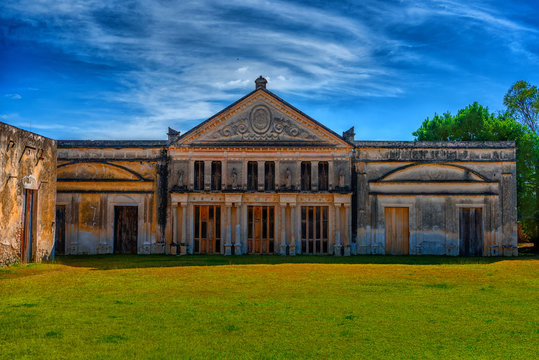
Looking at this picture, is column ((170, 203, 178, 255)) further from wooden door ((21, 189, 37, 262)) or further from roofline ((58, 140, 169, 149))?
wooden door ((21, 189, 37, 262))

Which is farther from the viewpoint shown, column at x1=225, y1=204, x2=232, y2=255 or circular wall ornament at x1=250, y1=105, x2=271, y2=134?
circular wall ornament at x1=250, y1=105, x2=271, y2=134

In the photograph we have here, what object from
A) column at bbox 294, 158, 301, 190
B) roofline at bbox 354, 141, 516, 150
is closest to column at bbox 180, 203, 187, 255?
column at bbox 294, 158, 301, 190

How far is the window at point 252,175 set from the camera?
3116 centimetres

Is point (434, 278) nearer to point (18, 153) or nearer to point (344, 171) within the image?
point (344, 171)

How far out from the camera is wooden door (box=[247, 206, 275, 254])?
30.9 meters

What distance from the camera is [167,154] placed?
3134 centimetres

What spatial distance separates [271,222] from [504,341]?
2165cm

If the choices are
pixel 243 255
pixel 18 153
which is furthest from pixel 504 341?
pixel 243 255

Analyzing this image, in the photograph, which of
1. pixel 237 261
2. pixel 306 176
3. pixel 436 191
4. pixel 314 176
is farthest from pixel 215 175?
pixel 436 191

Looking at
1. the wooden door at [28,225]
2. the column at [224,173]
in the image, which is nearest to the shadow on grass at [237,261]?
the wooden door at [28,225]

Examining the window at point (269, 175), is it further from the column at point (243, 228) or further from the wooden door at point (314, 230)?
the wooden door at point (314, 230)

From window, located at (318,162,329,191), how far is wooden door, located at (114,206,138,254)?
35.1ft

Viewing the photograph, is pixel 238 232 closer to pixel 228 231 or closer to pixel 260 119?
pixel 228 231

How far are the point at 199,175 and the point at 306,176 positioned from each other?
6.10m
